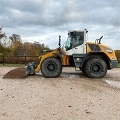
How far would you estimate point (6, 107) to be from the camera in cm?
775

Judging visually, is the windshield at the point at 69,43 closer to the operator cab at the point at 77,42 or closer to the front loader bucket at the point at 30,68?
the operator cab at the point at 77,42

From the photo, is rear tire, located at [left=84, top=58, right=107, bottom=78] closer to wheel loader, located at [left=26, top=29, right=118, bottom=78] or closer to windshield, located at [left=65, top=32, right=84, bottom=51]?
wheel loader, located at [left=26, top=29, right=118, bottom=78]

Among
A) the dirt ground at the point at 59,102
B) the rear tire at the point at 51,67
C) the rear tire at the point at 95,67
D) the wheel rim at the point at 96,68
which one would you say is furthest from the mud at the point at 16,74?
the wheel rim at the point at 96,68

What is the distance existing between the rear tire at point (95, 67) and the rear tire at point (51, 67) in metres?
1.54

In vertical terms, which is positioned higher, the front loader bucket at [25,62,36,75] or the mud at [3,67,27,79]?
the front loader bucket at [25,62,36,75]

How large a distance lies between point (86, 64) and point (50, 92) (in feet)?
17.5

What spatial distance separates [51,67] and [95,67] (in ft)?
8.05

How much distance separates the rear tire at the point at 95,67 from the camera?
15016 millimetres

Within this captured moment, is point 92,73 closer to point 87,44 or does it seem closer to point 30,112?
point 87,44

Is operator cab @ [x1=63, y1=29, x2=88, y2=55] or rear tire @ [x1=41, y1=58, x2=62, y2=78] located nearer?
rear tire @ [x1=41, y1=58, x2=62, y2=78]

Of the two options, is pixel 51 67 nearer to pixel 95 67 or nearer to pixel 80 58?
pixel 80 58

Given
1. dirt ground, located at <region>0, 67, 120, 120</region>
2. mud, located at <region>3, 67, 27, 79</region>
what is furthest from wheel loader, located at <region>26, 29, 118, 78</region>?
dirt ground, located at <region>0, 67, 120, 120</region>

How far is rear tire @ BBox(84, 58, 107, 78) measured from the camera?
1502cm

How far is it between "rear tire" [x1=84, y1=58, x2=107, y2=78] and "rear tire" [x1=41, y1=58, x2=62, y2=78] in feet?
→ 5.06
